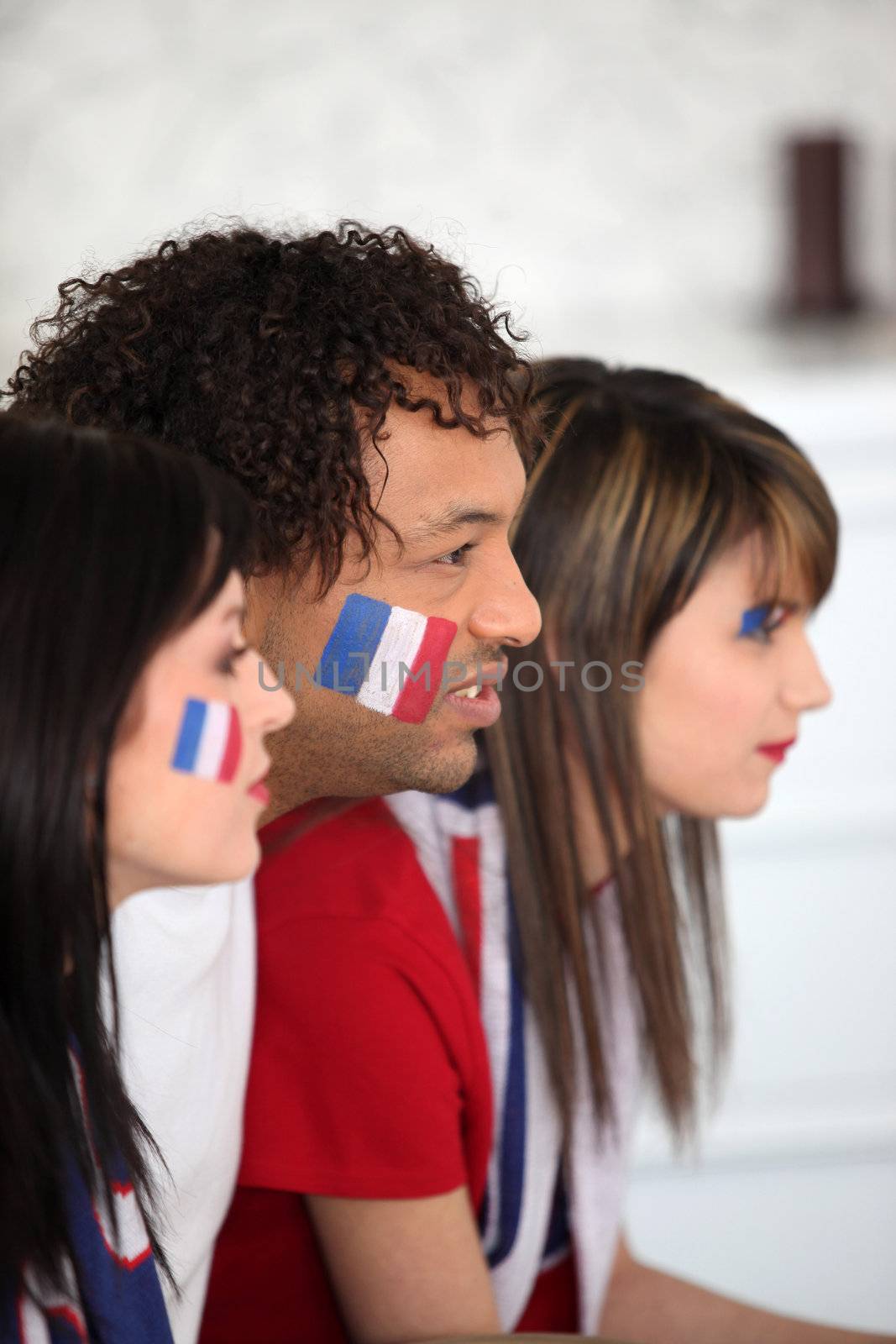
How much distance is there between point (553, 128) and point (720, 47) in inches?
10.0

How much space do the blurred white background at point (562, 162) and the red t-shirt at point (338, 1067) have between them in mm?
843

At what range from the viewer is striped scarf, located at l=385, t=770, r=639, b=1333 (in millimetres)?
891

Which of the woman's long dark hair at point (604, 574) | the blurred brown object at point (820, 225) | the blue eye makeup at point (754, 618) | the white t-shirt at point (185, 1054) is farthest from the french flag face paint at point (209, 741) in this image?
the blurred brown object at point (820, 225)

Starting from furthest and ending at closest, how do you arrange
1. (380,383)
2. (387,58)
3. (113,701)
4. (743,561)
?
(387,58) → (743,561) → (380,383) → (113,701)

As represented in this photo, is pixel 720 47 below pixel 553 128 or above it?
above

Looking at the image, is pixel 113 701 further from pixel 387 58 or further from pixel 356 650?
pixel 387 58

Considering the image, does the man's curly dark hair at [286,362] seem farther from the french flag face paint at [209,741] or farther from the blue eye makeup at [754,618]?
the blue eye makeup at [754,618]

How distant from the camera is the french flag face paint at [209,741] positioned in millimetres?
537

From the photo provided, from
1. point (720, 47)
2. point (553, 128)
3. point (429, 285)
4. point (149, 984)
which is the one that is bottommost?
point (149, 984)

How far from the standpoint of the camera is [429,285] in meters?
0.73

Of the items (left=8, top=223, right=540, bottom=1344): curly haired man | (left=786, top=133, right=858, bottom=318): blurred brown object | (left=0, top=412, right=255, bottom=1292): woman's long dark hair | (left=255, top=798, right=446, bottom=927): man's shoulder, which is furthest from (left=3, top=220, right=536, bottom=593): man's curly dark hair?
(left=786, top=133, right=858, bottom=318): blurred brown object

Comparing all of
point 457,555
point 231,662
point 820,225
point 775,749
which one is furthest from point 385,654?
point 820,225

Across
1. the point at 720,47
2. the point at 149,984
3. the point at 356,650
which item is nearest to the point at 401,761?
the point at 356,650

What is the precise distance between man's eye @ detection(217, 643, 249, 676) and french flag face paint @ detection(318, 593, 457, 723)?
0.50 feet
